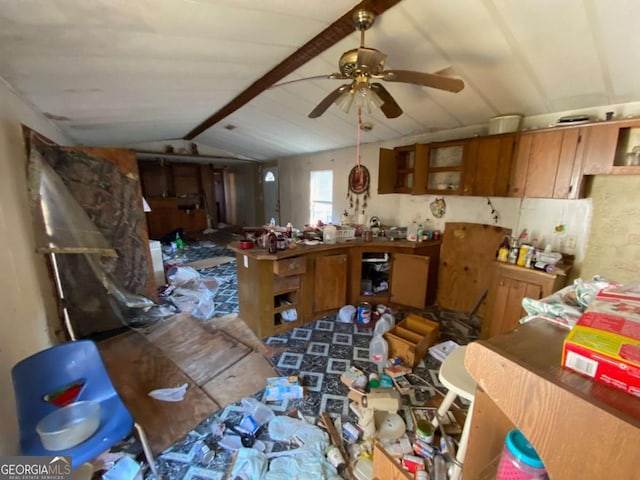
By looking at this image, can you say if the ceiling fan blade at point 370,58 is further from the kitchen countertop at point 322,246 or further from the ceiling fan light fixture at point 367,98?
the kitchen countertop at point 322,246

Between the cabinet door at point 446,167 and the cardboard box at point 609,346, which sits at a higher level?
the cabinet door at point 446,167

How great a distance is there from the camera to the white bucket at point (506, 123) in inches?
98.4

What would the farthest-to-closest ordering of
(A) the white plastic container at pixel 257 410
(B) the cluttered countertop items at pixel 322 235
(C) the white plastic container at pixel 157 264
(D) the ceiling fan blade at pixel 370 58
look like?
(C) the white plastic container at pixel 157 264, (B) the cluttered countertop items at pixel 322 235, (A) the white plastic container at pixel 257 410, (D) the ceiling fan blade at pixel 370 58

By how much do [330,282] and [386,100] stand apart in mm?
1907

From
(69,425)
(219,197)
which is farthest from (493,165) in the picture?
(219,197)

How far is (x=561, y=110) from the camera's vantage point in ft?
7.56

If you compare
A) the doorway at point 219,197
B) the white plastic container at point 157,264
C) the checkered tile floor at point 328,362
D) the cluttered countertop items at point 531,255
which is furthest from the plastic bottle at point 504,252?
the doorway at point 219,197

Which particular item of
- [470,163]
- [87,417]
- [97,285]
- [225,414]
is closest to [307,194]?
[470,163]

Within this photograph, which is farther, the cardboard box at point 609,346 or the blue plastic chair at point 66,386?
the blue plastic chair at point 66,386

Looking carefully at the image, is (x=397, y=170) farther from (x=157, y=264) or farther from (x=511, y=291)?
(x=157, y=264)

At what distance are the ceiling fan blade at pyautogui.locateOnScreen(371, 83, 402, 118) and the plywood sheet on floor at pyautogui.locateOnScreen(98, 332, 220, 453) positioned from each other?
2.45 meters

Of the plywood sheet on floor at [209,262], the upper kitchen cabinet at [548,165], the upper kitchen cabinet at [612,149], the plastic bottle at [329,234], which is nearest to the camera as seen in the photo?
the upper kitchen cabinet at [612,149]

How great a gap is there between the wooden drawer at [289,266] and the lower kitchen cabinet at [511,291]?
1.92 meters

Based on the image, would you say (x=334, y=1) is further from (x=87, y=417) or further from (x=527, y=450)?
(x=87, y=417)
